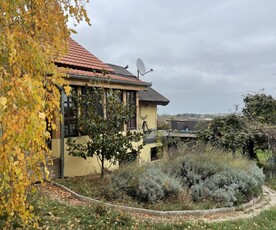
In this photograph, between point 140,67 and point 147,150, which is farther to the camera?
point 140,67

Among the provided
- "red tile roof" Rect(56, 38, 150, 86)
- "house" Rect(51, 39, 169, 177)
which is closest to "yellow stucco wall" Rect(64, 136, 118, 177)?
"house" Rect(51, 39, 169, 177)

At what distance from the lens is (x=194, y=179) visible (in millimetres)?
9922

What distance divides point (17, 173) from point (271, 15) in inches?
603

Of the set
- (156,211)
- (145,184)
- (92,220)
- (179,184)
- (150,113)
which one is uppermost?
(150,113)

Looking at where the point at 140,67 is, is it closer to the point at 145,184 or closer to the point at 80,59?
the point at 80,59

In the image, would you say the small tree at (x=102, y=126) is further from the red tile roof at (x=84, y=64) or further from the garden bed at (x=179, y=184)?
the red tile roof at (x=84, y=64)

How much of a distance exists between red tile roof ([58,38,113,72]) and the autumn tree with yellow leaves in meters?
8.76

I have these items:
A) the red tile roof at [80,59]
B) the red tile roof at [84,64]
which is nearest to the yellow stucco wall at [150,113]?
the red tile roof at [84,64]

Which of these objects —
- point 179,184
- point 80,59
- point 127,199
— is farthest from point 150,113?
point 127,199

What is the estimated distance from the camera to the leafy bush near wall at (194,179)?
8805 millimetres

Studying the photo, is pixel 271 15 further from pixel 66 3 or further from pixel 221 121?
pixel 66 3

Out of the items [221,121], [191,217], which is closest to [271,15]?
[221,121]

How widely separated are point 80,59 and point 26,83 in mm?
11694

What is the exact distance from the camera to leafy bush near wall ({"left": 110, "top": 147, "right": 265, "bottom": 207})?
347 inches
